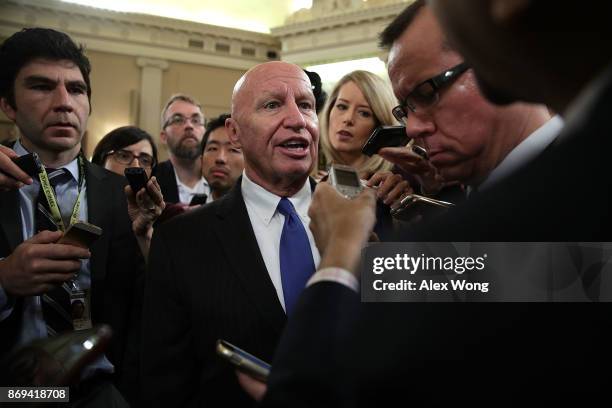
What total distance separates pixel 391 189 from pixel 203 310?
677 millimetres

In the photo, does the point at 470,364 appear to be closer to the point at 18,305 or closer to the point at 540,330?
the point at 540,330

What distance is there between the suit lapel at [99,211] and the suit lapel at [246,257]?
48cm

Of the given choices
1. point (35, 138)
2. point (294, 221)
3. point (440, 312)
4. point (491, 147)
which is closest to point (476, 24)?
point (440, 312)

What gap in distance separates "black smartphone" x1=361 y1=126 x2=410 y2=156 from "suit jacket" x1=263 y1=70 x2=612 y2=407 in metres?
1.23

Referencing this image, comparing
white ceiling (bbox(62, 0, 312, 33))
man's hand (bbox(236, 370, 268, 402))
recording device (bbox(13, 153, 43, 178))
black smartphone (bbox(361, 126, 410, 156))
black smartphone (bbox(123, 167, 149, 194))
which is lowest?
man's hand (bbox(236, 370, 268, 402))

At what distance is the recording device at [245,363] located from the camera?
0.88 metres

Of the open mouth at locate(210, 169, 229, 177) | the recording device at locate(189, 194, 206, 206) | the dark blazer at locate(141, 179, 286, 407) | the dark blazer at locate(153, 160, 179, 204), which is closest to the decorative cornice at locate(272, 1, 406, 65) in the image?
the dark blazer at locate(153, 160, 179, 204)

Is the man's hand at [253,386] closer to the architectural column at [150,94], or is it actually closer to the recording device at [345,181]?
the recording device at [345,181]

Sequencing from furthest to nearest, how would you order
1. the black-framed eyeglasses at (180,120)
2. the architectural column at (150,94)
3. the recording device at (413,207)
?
the architectural column at (150,94) < the black-framed eyeglasses at (180,120) < the recording device at (413,207)

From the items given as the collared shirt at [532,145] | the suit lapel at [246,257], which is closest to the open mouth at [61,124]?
the suit lapel at [246,257]

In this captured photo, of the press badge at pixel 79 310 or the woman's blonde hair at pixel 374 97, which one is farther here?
the woman's blonde hair at pixel 374 97

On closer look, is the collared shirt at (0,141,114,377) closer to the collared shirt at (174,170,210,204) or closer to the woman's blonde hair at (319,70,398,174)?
the woman's blonde hair at (319,70,398,174)

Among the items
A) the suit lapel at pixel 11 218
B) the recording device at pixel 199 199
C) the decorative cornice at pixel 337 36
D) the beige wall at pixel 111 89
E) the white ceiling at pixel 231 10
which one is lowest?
the suit lapel at pixel 11 218

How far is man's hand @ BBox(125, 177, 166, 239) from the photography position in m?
1.97
